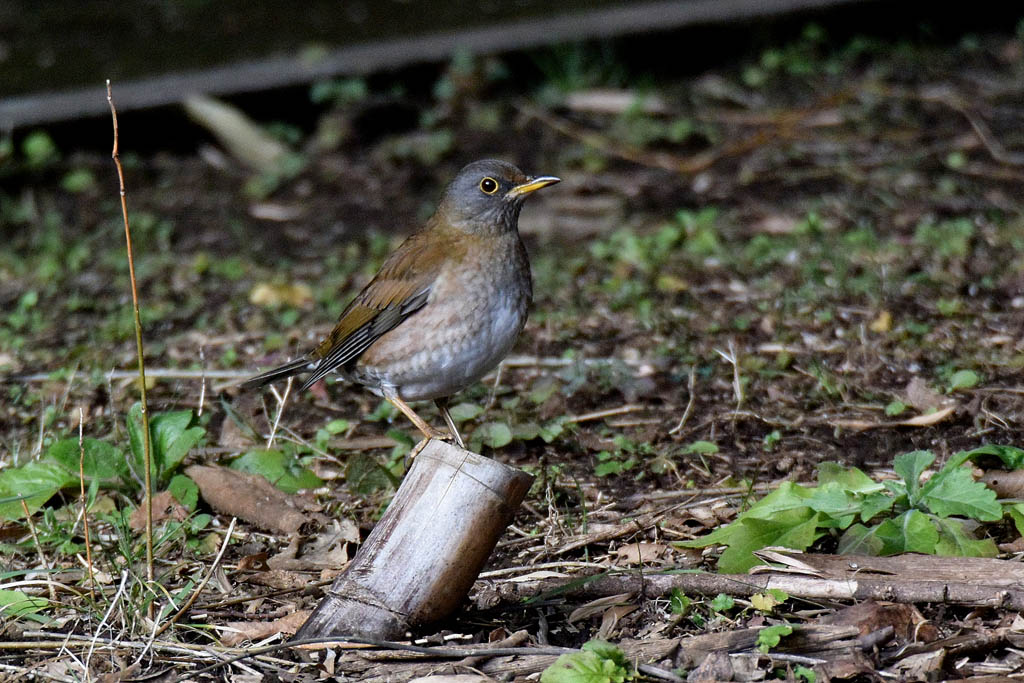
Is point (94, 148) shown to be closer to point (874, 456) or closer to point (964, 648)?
point (874, 456)

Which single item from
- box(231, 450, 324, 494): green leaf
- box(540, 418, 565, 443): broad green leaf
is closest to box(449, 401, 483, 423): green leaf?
box(540, 418, 565, 443): broad green leaf

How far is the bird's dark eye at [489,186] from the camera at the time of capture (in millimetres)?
5367

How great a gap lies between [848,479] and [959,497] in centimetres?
38

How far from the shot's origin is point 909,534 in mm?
3875

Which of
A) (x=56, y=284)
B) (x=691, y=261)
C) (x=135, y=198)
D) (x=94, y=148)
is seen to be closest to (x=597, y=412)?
(x=691, y=261)

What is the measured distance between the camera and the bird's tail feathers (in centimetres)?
550

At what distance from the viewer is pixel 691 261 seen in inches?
281

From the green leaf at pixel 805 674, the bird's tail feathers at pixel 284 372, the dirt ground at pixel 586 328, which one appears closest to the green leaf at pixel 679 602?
the dirt ground at pixel 586 328

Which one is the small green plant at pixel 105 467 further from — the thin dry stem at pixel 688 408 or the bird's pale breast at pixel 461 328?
the thin dry stem at pixel 688 408

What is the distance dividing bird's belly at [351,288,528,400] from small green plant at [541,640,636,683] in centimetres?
170

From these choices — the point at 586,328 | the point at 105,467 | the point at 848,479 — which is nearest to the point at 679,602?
the point at 848,479

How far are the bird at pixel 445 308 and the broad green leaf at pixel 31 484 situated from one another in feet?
3.29

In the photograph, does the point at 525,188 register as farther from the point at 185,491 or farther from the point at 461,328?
the point at 185,491

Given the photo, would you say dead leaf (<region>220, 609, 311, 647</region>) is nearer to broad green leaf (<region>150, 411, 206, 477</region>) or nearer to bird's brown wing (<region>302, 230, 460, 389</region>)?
broad green leaf (<region>150, 411, 206, 477</region>)
